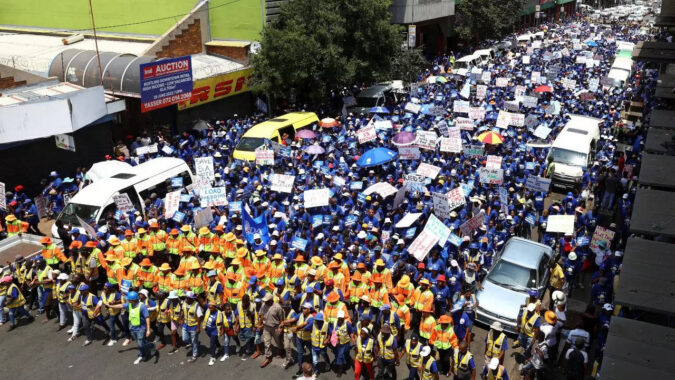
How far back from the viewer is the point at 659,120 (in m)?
10.6

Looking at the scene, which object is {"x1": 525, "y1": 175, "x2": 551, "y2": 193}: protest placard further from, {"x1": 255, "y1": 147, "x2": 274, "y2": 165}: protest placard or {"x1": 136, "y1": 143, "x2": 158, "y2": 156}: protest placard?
{"x1": 136, "y1": 143, "x2": 158, "y2": 156}: protest placard

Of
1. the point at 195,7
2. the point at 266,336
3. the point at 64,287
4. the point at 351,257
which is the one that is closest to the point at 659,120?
the point at 351,257

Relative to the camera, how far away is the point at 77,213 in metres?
14.6

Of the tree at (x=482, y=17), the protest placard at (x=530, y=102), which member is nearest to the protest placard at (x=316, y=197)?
the protest placard at (x=530, y=102)

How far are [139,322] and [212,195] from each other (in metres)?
5.06

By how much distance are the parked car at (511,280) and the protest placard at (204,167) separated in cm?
804

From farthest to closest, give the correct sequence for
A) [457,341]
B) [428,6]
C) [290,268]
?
[428,6], [290,268], [457,341]

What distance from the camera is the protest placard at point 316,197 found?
1421cm

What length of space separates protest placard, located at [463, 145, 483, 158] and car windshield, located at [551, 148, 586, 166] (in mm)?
2750

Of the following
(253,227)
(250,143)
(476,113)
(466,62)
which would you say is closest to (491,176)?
(253,227)

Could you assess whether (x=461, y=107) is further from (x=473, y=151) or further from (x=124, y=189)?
(x=124, y=189)

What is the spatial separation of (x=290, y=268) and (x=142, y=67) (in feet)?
37.7

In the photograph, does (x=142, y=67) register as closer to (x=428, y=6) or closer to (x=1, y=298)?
(x=1, y=298)

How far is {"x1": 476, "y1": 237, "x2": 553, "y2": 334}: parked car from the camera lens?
454 inches
